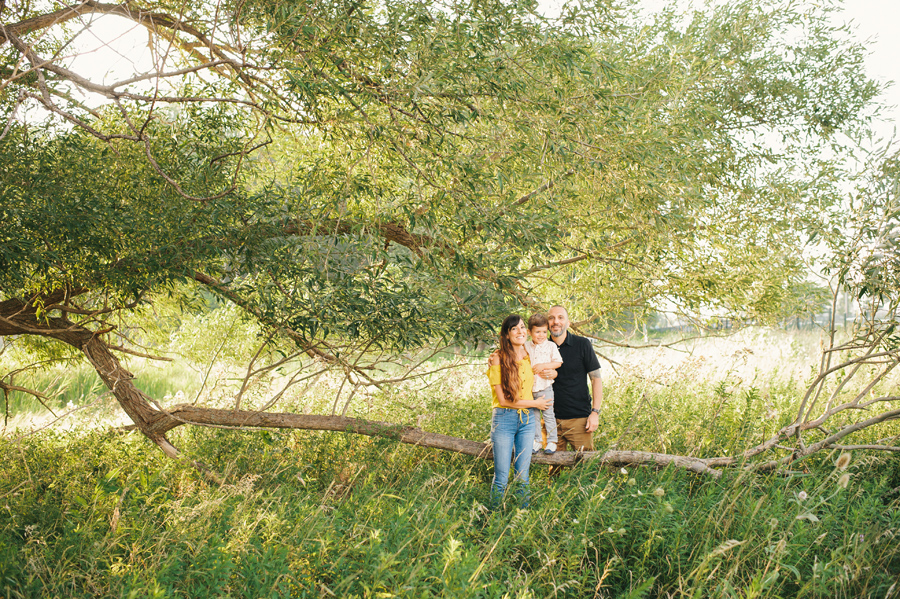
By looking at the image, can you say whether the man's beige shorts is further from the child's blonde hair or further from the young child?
the child's blonde hair

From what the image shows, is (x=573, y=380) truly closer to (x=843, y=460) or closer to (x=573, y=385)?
(x=573, y=385)

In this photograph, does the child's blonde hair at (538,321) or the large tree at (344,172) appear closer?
the large tree at (344,172)

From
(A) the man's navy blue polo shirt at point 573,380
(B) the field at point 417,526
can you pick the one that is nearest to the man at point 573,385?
(A) the man's navy blue polo shirt at point 573,380

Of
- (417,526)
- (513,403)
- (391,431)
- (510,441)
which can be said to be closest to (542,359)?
(513,403)

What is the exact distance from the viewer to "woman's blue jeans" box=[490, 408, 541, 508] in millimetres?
4770

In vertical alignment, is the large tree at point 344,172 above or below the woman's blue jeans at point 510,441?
above

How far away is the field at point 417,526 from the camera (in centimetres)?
307

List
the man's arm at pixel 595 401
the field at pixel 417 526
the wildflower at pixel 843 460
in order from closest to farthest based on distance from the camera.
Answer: the field at pixel 417 526 → the wildflower at pixel 843 460 → the man's arm at pixel 595 401

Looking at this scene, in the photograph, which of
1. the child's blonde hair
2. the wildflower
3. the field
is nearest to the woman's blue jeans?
the field

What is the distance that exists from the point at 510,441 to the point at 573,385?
2.96ft

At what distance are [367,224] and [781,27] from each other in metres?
7.27

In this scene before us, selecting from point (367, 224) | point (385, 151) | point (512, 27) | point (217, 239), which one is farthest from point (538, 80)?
point (217, 239)

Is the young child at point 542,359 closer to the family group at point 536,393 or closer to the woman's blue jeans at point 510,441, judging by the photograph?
the family group at point 536,393

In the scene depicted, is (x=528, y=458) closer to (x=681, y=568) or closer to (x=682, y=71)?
(x=681, y=568)
